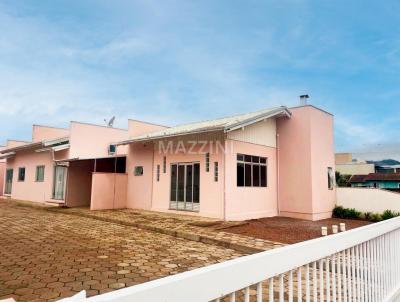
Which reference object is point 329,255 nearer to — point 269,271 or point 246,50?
point 269,271

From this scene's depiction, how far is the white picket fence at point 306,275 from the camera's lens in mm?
1094

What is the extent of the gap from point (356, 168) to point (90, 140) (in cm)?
4114

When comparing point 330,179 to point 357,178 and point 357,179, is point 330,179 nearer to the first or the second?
point 357,179

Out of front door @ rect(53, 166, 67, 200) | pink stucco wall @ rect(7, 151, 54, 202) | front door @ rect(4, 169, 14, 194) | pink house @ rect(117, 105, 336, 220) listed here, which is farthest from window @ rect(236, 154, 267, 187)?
front door @ rect(4, 169, 14, 194)

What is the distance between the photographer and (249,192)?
1292cm

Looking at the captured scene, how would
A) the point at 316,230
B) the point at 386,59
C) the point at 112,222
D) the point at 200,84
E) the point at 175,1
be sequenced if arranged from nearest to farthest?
the point at 175,1 < the point at 316,230 < the point at 112,222 < the point at 386,59 < the point at 200,84

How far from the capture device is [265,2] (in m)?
10.0

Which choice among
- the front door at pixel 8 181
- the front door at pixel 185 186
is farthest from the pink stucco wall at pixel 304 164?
the front door at pixel 8 181

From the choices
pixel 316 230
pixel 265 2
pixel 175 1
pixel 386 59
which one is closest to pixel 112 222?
pixel 316 230

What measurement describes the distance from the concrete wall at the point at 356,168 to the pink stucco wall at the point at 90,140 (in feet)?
127

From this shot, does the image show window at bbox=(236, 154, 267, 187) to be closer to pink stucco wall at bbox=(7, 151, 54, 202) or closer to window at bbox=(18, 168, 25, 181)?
pink stucco wall at bbox=(7, 151, 54, 202)

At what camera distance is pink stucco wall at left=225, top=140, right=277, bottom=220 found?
1202cm

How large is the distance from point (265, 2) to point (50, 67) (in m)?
10.7

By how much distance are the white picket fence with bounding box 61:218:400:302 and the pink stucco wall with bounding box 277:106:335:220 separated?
9742 mm
